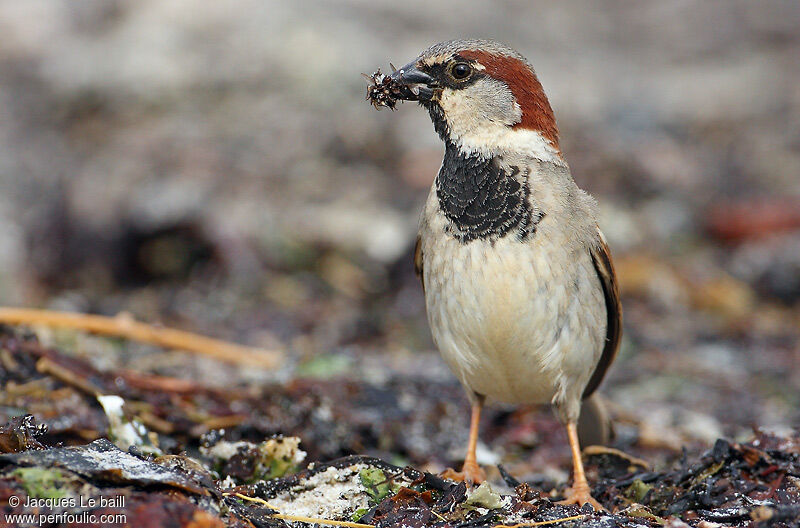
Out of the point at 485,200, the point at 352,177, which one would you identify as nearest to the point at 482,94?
the point at 485,200

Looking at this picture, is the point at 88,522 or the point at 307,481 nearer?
the point at 88,522

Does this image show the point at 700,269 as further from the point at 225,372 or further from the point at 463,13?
the point at 463,13

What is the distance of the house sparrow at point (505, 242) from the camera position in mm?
3766

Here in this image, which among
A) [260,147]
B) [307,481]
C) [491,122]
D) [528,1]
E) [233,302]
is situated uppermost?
[528,1]

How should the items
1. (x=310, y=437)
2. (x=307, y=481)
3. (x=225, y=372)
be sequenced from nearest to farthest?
(x=307, y=481), (x=310, y=437), (x=225, y=372)

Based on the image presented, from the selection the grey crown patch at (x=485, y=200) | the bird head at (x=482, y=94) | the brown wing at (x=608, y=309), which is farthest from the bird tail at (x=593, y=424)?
the bird head at (x=482, y=94)

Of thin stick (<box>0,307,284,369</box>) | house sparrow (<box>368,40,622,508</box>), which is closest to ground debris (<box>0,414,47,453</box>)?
thin stick (<box>0,307,284,369</box>)

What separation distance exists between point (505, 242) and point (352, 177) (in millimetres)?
4927

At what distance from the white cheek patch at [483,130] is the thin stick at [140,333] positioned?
2.26m

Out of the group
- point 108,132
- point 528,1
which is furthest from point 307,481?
point 528,1

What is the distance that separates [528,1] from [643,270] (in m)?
6.64

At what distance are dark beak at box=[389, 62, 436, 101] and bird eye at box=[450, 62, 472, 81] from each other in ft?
0.32

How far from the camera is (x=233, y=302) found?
7.05m

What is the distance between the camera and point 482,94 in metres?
3.96
